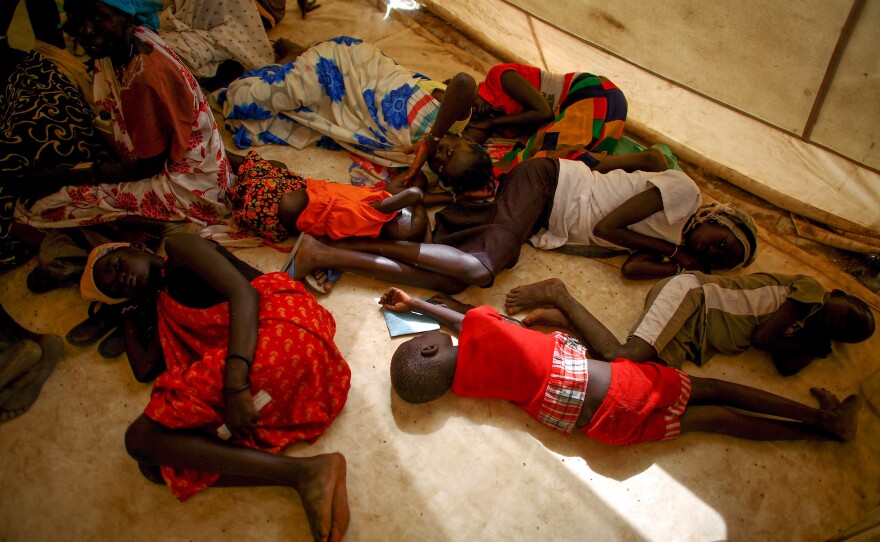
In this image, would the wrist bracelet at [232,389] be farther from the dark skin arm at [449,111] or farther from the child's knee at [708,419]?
the child's knee at [708,419]

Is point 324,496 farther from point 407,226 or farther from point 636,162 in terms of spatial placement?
point 636,162

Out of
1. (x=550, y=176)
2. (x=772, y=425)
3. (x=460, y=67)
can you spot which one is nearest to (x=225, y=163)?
(x=550, y=176)

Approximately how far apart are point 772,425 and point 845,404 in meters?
0.30

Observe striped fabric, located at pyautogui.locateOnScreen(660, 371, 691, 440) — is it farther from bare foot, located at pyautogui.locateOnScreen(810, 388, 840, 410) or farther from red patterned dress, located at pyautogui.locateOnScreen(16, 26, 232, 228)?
red patterned dress, located at pyautogui.locateOnScreen(16, 26, 232, 228)

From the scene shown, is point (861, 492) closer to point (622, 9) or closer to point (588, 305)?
point (588, 305)

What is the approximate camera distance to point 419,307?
5.98ft

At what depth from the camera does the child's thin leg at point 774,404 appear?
1609mm

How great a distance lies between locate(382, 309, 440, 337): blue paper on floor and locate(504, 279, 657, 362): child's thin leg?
0.34 m

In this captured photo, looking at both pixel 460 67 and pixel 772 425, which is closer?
pixel 772 425

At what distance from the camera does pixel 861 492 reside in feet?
5.14

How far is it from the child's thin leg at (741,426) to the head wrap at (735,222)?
700mm

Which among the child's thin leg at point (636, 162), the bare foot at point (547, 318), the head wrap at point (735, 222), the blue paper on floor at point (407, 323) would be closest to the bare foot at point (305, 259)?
the blue paper on floor at point (407, 323)

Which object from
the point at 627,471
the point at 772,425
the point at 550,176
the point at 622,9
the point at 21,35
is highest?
the point at 622,9

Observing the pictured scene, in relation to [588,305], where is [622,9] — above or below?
above
